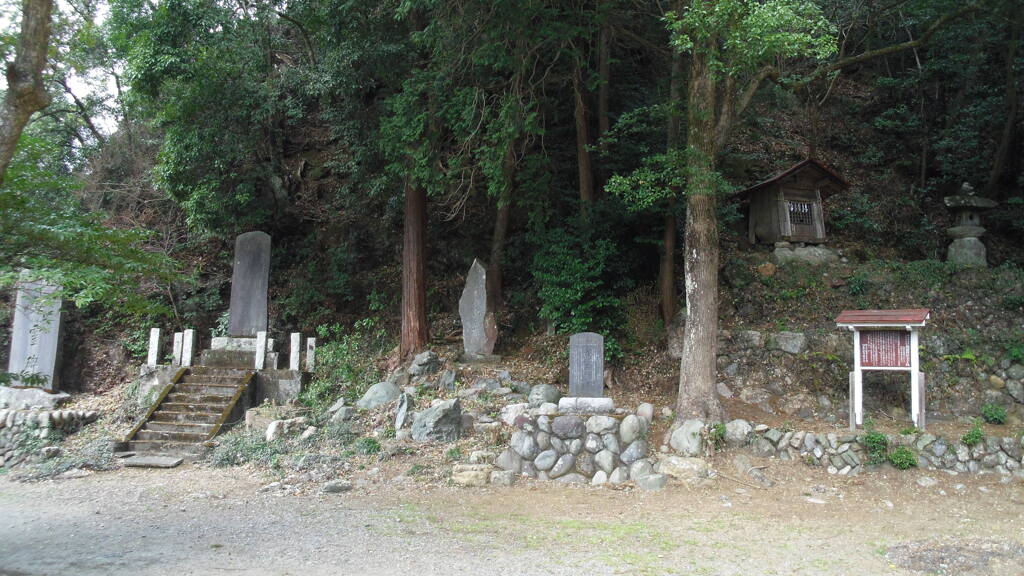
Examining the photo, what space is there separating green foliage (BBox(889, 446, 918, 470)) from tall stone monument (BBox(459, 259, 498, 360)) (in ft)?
22.1

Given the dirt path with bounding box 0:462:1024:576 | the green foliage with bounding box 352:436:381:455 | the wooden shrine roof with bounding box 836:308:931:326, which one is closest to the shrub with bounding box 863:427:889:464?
the dirt path with bounding box 0:462:1024:576

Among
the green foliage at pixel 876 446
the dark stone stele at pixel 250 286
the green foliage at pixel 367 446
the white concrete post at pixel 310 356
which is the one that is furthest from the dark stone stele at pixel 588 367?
the dark stone stele at pixel 250 286

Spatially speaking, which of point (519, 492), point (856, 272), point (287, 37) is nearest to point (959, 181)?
point (856, 272)

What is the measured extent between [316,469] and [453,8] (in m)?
7.42

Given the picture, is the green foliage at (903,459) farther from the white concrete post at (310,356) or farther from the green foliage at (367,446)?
the white concrete post at (310,356)

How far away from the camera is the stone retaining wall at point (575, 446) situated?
8.08 metres

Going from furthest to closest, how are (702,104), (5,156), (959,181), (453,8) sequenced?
(959,181) → (453,8) → (702,104) → (5,156)

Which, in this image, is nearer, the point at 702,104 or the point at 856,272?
the point at 702,104

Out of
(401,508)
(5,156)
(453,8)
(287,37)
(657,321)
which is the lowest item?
(401,508)

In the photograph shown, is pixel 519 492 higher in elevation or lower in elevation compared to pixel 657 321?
lower

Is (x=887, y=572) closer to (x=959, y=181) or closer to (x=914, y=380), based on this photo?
(x=914, y=380)

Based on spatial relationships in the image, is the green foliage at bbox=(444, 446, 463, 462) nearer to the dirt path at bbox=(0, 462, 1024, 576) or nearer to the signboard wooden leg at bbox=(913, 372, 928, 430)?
the dirt path at bbox=(0, 462, 1024, 576)

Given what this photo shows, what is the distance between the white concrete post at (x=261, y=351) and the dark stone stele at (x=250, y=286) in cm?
36

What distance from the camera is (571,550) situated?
539 cm
